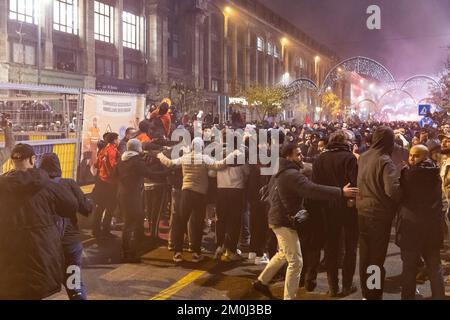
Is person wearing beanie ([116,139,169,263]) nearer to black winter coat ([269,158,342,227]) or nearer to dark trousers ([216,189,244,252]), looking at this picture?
dark trousers ([216,189,244,252])

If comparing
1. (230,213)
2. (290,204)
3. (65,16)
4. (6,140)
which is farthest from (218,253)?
(65,16)

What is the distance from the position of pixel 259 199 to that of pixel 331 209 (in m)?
1.62

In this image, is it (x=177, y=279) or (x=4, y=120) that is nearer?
(x=177, y=279)

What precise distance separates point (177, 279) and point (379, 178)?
304cm

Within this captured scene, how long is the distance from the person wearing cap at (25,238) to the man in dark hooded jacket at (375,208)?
3438 mm

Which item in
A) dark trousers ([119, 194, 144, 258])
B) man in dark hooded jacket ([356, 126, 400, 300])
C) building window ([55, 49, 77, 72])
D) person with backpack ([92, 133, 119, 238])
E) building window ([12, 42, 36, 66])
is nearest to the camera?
man in dark hooded jacket ([356, 126, 400, 300])

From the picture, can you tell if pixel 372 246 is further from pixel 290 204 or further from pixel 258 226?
pixel 258 226

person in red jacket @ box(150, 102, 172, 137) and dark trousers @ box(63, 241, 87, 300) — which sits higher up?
person in red jacket @ box(150, 102, 172, 137)

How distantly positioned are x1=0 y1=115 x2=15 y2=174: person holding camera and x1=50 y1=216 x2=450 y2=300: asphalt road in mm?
2002

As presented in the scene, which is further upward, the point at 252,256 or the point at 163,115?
the point at 163,115

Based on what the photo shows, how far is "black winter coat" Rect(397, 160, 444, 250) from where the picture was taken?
5004 mm

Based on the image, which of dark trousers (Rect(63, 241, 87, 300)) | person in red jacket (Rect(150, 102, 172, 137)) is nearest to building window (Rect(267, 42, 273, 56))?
person in red jacket (Rect(150, 102, 172, 137))

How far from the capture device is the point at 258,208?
288 inches
